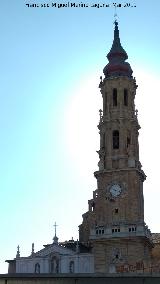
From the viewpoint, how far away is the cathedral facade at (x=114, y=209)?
76.3 m

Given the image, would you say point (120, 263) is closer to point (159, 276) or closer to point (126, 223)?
point (126, 223)

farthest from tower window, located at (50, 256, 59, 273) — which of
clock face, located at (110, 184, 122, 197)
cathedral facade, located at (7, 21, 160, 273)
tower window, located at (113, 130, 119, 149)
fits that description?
tower window, located at (113, 130, 119, 149)

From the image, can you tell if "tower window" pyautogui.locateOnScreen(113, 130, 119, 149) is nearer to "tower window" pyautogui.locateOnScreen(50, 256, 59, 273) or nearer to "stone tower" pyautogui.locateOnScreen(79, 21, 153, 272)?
"stone tower" pyautogui.locateOnScreen(79, 21, 153, 272)

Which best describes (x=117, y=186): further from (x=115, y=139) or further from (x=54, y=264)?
(x=54, y=264)

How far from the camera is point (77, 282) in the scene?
48781 mm

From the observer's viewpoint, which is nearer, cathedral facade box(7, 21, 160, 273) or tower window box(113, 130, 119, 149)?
cathedral facade box(7, 21, 160, 273)

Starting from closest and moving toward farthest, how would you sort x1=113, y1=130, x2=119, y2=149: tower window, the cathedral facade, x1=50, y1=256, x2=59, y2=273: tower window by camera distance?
the cathedral facade
x1=50, y1=256, x2=59, y2=273: tower window
x1=113, y1=130, x2=119, y2=149: tower window

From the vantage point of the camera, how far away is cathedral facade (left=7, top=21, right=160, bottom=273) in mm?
76312

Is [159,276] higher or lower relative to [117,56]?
lower

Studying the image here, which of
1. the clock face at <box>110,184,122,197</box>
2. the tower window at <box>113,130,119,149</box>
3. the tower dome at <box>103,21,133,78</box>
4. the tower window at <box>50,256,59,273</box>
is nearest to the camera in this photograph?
the tower window at <box>50,256,59,273</box>

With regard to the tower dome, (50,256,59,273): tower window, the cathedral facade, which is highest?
the tower dome

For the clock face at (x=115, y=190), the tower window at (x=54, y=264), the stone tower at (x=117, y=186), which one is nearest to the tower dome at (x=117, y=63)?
the stone tower at (x=117, y=186)

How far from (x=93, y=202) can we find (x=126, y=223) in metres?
8.16

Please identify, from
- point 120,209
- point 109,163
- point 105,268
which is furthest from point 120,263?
point 109,163
